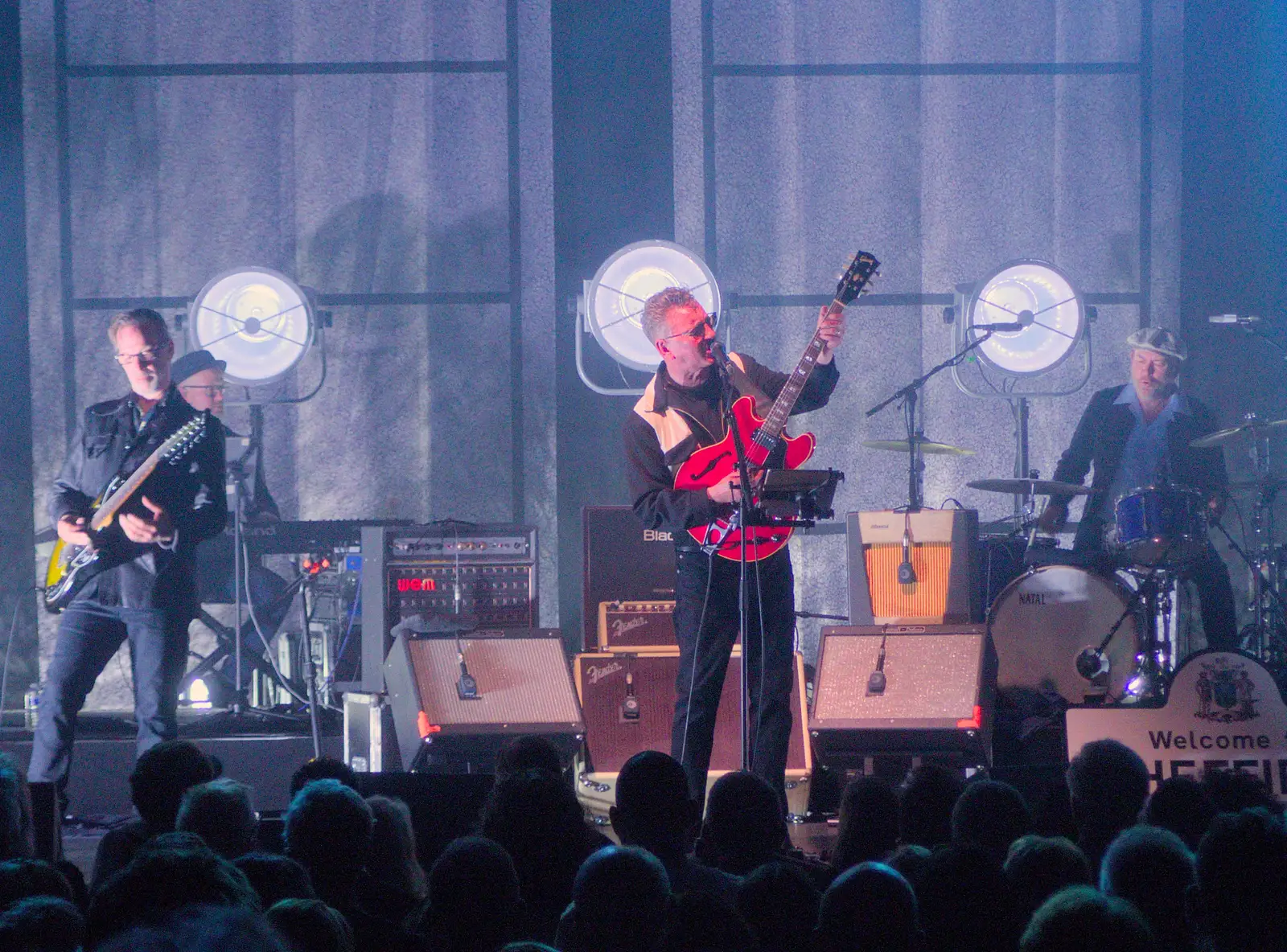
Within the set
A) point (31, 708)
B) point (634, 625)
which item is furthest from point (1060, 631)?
point (31, 708)

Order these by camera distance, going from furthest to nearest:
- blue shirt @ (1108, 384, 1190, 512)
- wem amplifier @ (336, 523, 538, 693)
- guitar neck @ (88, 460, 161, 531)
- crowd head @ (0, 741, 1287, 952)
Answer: blue shirt @ (1108, 384, 1190, 512) → wem amplifier @ (336, 523, 538, 693) → guitar neck @ (88, 460, 161, 531) → crowd head @ (0, 741, 1287, 952)

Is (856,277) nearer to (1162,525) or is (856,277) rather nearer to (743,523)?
(743,523)

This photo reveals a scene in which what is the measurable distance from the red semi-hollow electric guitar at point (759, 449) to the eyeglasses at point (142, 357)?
7.11ft

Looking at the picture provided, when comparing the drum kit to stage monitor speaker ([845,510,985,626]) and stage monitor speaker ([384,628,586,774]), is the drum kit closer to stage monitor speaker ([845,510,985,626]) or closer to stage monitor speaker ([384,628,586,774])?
stage monitor speaker ([845,510,985,626])

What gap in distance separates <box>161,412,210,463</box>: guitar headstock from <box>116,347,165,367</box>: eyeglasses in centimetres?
30

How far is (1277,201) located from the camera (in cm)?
870

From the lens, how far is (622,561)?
22.2 feet

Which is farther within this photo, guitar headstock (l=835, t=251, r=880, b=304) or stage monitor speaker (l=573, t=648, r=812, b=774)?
stage monitor speaker (l=573, t=648, r=812, b=774)

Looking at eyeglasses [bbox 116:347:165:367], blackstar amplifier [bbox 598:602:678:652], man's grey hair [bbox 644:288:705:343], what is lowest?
blackstar amplifier [bbox 598:602:678:652]

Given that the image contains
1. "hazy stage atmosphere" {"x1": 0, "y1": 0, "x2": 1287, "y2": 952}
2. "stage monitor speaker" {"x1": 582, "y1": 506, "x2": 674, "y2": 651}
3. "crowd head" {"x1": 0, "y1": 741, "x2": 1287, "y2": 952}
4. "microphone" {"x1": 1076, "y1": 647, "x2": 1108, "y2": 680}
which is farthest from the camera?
"hazy stage atmosphere" {"x1": 0, "y1": 0, "x2": 1287, "y2": 952}

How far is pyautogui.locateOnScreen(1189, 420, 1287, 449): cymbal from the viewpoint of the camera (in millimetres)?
7426

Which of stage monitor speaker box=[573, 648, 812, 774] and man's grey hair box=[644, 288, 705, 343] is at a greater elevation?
man's grey hair box=[644, 288, 705, 343]

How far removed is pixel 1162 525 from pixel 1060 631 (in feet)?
2.30

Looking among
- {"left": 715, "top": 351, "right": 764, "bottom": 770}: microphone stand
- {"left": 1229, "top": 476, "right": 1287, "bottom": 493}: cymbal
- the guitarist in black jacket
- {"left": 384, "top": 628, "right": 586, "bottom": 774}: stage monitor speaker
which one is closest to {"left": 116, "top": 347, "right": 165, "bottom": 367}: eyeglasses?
the guitarist in black jacket
